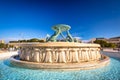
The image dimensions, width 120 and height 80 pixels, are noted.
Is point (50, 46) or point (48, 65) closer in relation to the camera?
point (48, 65)

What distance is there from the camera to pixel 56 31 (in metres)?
17.5

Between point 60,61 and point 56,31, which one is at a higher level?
point 56,31

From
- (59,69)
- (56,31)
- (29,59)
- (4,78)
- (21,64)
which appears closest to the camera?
(4,78)

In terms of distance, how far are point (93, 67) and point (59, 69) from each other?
2607mm

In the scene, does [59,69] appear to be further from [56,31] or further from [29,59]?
[56,31]

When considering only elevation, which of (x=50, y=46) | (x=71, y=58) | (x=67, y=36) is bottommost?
(x=71, y=58)

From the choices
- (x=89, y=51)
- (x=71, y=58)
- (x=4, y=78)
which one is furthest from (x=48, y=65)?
(x=89, y=51)

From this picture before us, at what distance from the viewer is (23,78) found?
25.7ft

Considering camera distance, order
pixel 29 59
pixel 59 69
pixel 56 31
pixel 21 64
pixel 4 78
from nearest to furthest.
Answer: pixel 4 78
pixel 59 69
pixel 21 64
pixel 29 59
pixel 56 31

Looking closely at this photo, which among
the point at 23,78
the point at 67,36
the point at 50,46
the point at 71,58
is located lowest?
the point at 23,78

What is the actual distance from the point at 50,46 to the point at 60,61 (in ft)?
4.88

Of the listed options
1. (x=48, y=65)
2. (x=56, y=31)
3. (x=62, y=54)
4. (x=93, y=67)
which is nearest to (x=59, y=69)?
(x=48, y=65)

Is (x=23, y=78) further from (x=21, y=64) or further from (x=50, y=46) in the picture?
(x=50, y=46)

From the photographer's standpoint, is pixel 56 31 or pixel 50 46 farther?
pixel 56 31
